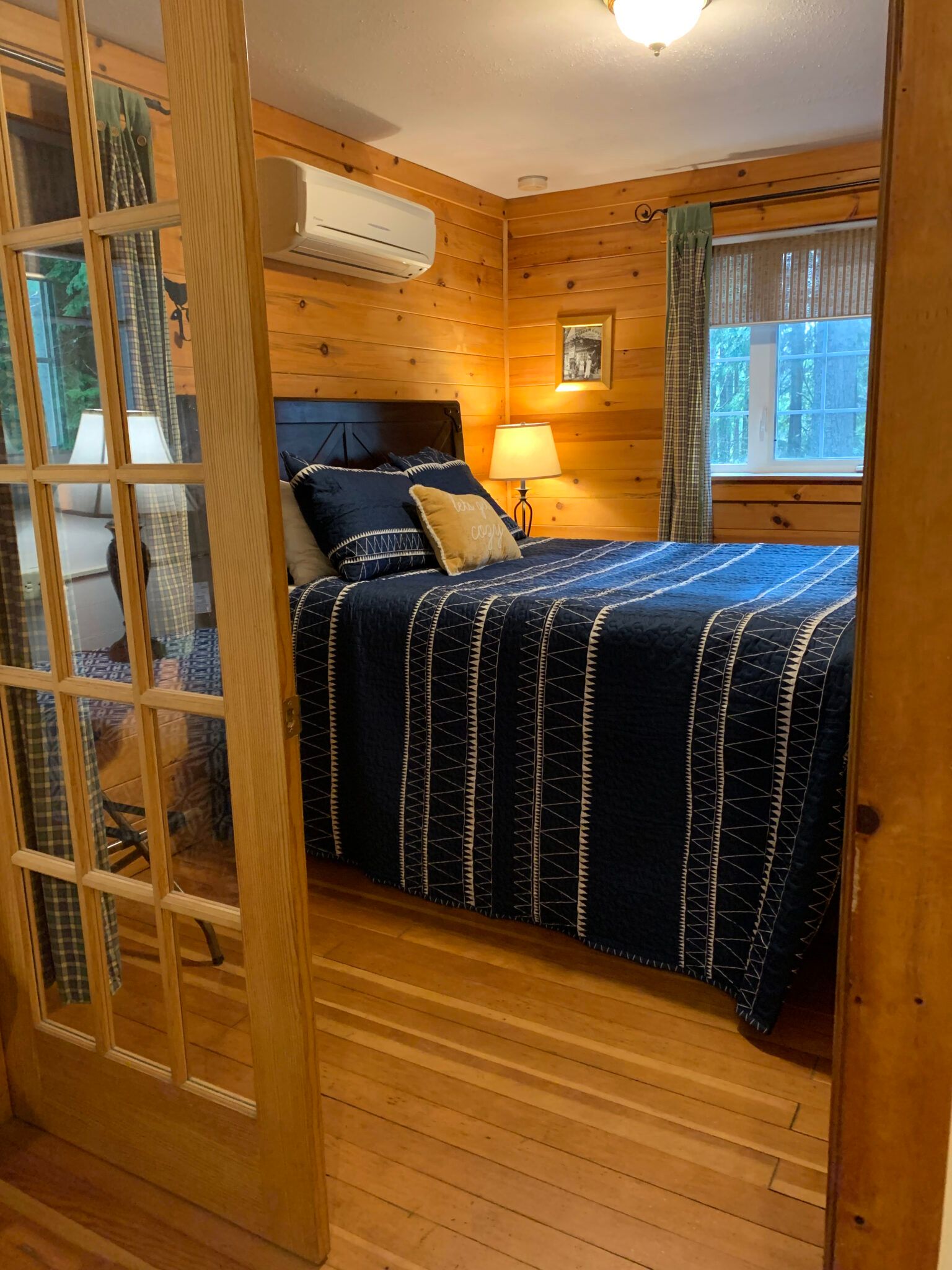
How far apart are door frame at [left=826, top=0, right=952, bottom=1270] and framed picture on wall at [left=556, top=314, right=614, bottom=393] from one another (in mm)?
3932

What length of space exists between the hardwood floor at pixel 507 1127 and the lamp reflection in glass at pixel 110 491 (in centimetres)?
43

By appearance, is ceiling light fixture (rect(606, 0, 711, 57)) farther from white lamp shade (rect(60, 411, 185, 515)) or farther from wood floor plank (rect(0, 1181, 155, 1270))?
wood floor plank (rect(0, 1181, 155, 1270))

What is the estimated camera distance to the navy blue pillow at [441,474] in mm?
3328

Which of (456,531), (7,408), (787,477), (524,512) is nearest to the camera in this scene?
(7,408)

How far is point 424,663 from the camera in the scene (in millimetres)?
2404

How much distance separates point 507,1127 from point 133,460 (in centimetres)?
131

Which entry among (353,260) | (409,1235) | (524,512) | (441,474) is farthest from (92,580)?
(524,512)

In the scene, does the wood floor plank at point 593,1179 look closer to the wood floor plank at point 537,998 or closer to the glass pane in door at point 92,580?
the wood floor plank at point 537,998

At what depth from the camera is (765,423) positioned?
451 cm

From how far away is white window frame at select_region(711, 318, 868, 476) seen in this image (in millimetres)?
4426

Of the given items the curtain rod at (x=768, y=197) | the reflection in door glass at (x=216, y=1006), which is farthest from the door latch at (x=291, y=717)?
the curtain rod at (x=768, y=197)

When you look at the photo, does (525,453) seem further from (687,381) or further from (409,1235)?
(409,1235)

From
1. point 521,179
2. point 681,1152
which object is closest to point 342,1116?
point 681,1152

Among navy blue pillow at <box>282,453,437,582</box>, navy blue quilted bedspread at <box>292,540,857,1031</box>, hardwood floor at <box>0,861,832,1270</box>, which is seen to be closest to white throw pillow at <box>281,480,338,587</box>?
navy blue pillow at <box>282,453,437,582</box>
